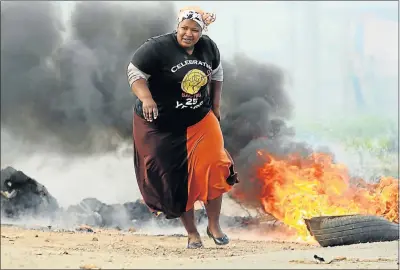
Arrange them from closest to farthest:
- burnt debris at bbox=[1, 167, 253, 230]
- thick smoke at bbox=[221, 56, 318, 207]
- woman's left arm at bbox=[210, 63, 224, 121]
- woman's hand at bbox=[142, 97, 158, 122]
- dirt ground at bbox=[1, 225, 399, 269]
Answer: dirt ground at bbox=[1, 225, 399, 269]
woman's hand at bbox=[142, 97, 158, 122]
woman's left arm at bbox=[210, 63, 224, 121]
burnt debris at bbox=[1, 167, 253, 230]
thick smoke at bbox=[221, 56, 318, 207]

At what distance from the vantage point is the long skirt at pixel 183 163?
22.7 feet

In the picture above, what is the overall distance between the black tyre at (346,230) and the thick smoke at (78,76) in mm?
4990

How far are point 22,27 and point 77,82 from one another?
1827mm

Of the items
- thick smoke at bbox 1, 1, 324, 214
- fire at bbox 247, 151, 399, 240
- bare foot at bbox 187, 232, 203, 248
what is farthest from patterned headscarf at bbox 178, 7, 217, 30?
thick smoke at bbox 1, 1, 324, 214

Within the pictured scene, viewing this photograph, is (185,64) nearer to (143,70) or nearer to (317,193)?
(143,70)

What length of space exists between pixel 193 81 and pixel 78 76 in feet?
20.2

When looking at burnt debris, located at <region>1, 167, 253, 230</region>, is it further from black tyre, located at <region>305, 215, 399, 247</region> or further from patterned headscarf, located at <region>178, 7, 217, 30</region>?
patterned headscarf, located at <region>178, 7, 217, 30</region>

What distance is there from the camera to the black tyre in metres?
7.78

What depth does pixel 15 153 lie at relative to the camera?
11.4 m

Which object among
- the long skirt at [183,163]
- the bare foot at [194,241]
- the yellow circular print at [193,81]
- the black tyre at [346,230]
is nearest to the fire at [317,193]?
the black tyre at [346,230]

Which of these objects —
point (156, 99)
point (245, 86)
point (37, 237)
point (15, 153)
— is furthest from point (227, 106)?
point (156, 99)

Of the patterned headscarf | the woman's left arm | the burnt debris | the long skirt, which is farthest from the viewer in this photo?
the burnt debris

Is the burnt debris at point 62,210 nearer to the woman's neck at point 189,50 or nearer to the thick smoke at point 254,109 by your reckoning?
the thick smoke at point 254,109

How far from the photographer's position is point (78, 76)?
12.5 metres
